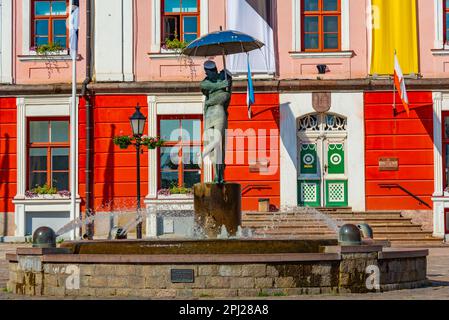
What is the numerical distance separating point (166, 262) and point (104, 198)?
15.0 m

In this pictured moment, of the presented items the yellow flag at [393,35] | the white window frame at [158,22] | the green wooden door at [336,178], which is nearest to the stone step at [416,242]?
the green wooden door at [336,178]

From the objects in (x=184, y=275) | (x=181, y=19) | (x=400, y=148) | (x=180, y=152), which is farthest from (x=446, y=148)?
(x=184, y=275)

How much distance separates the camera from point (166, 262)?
44.8 feet

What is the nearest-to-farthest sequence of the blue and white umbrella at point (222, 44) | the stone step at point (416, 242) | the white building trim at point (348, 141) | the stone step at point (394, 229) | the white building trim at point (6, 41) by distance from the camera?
the blue and white umbrella at point (222, 44), the stone step at point (416, 242), the stone step at point (394, 229), the white building trim at point (348, 141), the white building trim at point (6, 41)

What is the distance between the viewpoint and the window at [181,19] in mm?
28984

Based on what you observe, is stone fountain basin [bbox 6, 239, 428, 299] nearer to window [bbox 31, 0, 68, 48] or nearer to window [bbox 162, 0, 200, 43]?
window [bbox 162, 0, 200, 43]

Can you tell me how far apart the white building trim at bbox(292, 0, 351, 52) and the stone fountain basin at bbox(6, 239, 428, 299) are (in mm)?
14309

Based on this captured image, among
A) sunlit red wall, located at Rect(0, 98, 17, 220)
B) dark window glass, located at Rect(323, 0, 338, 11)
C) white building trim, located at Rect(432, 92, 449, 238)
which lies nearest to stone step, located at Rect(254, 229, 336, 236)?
white building trim, located at Rect(432, 92, 449, 238)

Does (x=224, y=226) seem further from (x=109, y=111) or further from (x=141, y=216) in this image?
(x=109, y=111)

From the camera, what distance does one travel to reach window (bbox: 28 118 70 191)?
29.0 m

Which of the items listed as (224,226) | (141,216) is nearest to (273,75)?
(141,216)

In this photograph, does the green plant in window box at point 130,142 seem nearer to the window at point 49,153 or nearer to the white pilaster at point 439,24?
the window at point 49,153

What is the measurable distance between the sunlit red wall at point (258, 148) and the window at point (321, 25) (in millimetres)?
1890

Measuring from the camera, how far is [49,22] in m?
29.2
